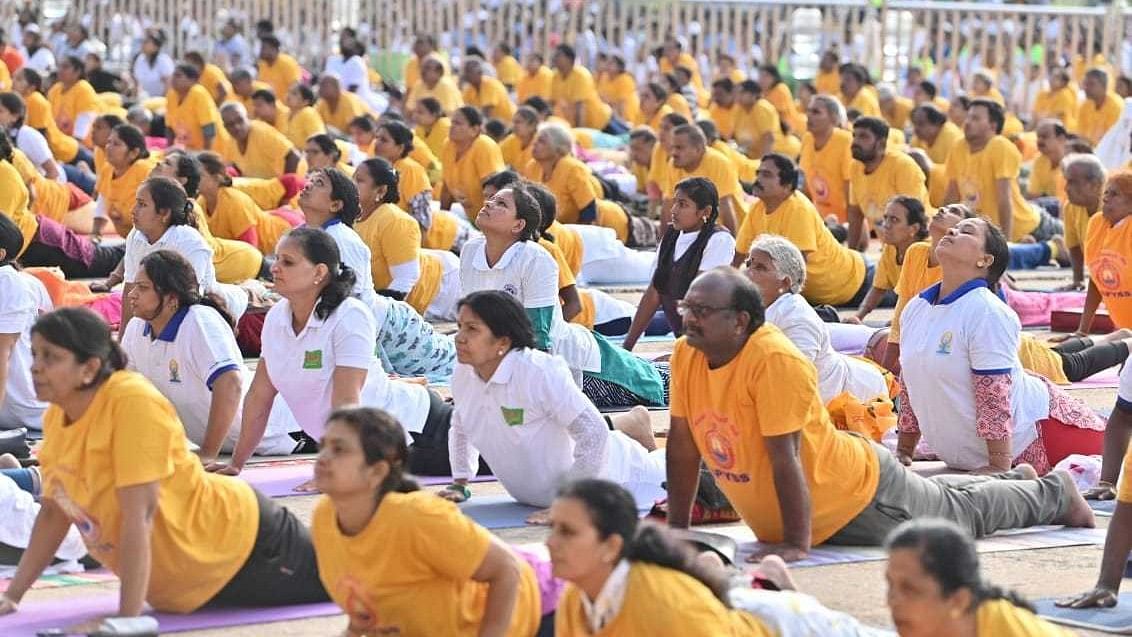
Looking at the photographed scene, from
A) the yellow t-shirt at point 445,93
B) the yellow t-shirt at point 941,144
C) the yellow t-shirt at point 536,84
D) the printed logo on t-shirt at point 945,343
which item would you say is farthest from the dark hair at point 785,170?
the yellow t-shirt at point 536,84

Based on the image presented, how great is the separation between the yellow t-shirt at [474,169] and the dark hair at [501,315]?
8.06m

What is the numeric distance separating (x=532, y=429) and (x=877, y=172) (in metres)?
7.20

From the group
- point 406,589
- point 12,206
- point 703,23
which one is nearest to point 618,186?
point 12,206

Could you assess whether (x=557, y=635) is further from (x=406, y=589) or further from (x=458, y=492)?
(x=458, y=492)

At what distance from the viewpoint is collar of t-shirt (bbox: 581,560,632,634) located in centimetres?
429

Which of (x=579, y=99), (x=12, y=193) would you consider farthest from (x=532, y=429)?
(x=579, y=99)

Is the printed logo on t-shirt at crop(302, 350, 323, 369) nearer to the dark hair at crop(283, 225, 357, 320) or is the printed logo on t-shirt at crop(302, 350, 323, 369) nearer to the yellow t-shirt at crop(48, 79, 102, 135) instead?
the dark hair at crop(283, 225, 357, 320)

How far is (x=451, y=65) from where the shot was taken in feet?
85.8

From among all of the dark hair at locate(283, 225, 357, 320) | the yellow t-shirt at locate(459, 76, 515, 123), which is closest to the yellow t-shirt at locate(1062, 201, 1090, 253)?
the dark hair at locate(283, 225, 357, 320)

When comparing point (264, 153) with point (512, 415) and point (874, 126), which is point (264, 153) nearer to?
point (874, 126)

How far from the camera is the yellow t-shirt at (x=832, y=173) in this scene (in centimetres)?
1473

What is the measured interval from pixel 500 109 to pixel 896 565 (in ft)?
56.5

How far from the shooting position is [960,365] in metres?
7.12

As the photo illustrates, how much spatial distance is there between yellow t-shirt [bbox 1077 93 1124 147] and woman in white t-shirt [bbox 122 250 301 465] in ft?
46.8
